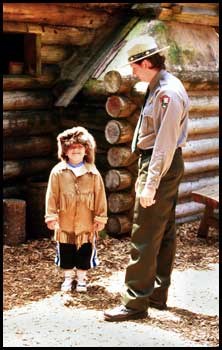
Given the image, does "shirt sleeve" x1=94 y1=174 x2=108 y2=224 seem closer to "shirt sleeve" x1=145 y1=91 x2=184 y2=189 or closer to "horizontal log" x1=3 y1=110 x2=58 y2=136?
"shirt sleeve" x1=145 y1=91 x2=184 y2=189

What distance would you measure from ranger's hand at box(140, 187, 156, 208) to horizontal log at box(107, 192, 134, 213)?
313 cm

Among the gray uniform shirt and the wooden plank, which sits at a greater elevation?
the wooden plank

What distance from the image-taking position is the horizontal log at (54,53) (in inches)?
334

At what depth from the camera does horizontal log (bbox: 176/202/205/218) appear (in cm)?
913

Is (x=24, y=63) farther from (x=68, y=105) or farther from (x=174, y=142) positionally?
(x=174, y=142)

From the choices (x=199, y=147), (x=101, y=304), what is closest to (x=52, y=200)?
(x=101, y=304)

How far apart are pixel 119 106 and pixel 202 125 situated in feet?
6.28

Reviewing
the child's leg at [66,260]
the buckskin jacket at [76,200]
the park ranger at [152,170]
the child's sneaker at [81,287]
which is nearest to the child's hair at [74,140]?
the buckskin jacket at [76,200]

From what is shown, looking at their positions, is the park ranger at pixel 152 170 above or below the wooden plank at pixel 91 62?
below

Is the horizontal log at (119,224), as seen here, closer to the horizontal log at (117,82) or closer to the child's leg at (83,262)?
the horizontal log at (117,82)

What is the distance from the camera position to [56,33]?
27.8 feet

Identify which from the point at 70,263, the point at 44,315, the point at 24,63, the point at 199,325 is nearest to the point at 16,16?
the point at 24,63

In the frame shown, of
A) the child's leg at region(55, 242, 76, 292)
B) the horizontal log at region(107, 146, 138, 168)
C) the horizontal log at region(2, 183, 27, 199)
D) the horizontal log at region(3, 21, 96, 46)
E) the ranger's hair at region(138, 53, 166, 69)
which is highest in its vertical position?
the horizontal log at region(3, 21, 96, 46)

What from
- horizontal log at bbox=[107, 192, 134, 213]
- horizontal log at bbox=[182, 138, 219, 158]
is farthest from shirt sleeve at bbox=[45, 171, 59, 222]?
horizontal log at bbox=[182, 138, 219, 158]
